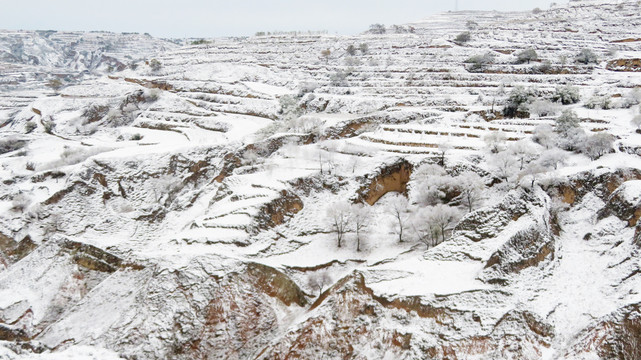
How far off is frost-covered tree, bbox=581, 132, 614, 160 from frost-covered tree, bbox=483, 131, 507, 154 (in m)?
8.09

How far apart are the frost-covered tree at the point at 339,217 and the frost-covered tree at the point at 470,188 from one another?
36.6 ft

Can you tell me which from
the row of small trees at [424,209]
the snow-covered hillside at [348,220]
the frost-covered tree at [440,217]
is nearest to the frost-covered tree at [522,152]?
the snow-covered hillside at [348,220]

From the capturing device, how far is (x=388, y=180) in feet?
143

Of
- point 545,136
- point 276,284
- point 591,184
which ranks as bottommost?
point 276,284

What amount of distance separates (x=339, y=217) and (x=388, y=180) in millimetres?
8437

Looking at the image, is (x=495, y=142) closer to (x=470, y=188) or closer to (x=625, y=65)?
(x=470, y=188)

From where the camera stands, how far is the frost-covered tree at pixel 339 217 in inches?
1476

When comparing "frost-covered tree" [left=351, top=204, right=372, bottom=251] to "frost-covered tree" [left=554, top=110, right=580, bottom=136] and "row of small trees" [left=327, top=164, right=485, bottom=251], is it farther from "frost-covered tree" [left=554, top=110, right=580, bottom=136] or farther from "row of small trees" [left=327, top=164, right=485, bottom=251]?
"frost-covered tree" [left=554, top=110, right=580, bottom=136]

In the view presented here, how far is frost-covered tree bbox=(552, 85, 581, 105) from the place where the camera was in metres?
57.0

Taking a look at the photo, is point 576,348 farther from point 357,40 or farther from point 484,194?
point 357,40

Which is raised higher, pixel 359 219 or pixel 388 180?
pixel 388 180

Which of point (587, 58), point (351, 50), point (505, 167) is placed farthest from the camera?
point (351, 50)

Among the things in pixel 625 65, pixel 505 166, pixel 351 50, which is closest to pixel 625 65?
pixel 625 65

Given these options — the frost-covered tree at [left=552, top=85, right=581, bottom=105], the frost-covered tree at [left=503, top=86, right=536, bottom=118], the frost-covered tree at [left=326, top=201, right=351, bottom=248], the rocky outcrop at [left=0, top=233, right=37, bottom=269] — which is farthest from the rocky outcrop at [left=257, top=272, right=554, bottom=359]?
the frost-covered tree at [left=552, top=85, right=581, bottom=105]
